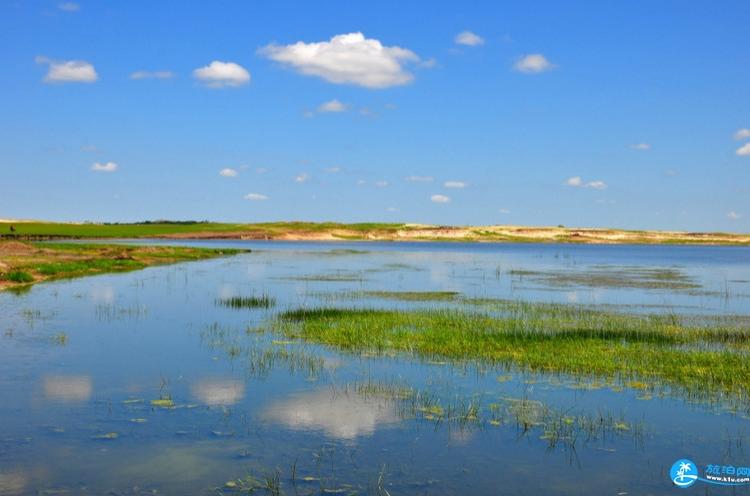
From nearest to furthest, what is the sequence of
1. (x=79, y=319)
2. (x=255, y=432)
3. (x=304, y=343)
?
(x=255, y=432) → (x=304, y=343) → (x=79, y=319)

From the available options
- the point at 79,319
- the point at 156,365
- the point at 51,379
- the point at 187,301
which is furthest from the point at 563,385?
the point at 187,301

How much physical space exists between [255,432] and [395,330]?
1398cm

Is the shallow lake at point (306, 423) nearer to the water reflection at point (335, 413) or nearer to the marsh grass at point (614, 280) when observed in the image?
the water reflection at point (335, 413)

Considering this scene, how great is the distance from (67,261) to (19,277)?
56.3 ft

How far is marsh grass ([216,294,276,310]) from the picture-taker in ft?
121

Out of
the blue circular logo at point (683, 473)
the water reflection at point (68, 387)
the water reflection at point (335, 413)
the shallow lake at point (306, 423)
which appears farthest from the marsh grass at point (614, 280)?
the blue circular logo at point (683, 473)

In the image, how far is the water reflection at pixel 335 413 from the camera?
47.8 ft

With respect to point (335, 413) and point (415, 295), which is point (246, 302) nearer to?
point (415, 295)

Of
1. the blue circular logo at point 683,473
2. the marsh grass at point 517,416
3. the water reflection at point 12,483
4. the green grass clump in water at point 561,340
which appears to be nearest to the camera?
the water reflection at point 12,483

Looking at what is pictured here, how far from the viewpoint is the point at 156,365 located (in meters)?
20.9

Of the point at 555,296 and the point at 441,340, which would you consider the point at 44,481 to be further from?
the point at 555,296

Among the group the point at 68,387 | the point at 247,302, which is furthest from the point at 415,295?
the point at 68,387

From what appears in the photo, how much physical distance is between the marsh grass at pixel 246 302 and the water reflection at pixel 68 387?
1711 cm

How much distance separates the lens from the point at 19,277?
47.0 m
